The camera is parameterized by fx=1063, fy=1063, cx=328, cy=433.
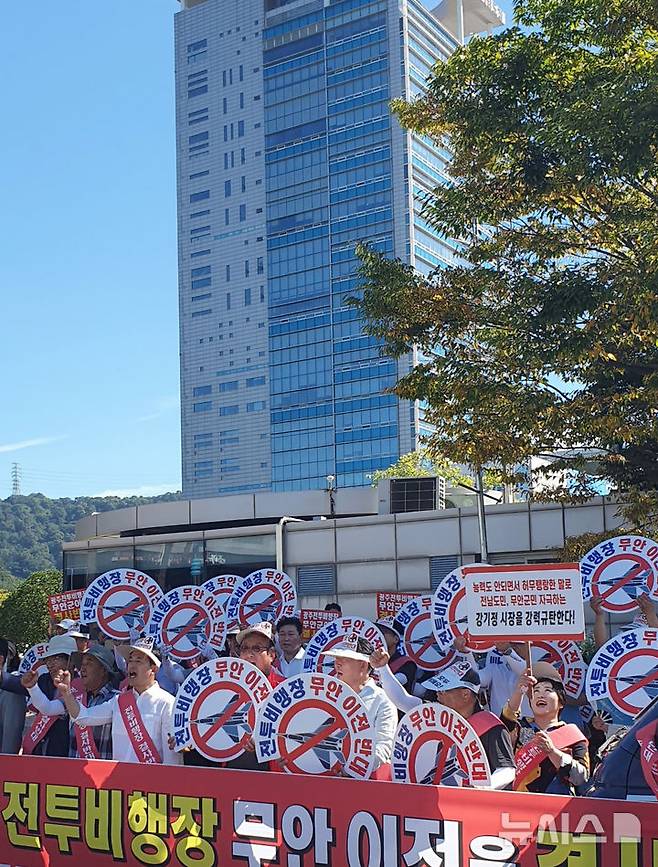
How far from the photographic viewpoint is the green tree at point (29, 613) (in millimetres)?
55625

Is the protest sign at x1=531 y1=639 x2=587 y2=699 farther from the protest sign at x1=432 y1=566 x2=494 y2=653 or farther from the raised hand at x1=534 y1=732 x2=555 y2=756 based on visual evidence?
the raised hand at x1=534 y1=732 x2=555 y2=756

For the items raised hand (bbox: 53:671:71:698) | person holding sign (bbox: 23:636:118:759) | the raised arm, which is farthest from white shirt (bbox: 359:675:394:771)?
raised hand (bbox: 53:671:71:698)

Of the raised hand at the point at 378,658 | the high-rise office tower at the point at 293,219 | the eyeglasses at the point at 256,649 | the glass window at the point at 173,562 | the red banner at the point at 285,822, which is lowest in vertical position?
the red banner at the point at 285,822

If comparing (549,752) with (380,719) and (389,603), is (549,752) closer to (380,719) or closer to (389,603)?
(380,719)

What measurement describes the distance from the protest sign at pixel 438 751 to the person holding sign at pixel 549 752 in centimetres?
26

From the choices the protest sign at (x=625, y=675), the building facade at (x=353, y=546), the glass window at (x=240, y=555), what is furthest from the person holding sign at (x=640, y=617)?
the glass window at (x=240, y=555)

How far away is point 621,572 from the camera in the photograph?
10109 mm

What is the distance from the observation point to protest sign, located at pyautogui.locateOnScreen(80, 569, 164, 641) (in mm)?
12328

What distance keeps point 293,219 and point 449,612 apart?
Result: 425ft

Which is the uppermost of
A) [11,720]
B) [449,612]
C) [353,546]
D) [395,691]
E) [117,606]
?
[353,546]

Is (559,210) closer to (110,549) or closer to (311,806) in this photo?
(311,806)

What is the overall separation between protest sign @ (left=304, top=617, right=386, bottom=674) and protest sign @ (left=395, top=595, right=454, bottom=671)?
3.09 ft

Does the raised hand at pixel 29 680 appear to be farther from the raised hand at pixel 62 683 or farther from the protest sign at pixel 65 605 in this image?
the protest sign at pixel 65 605

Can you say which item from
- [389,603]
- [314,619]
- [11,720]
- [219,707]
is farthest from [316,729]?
[389,603]
